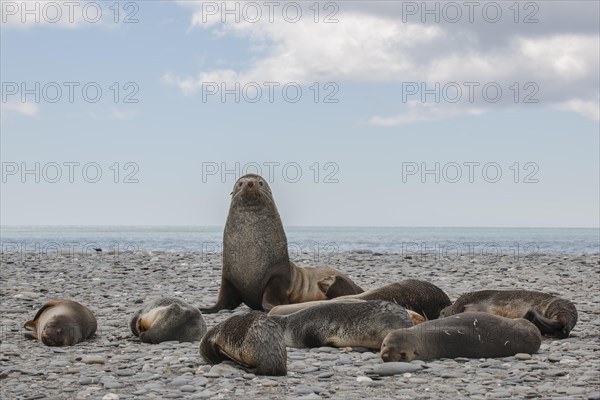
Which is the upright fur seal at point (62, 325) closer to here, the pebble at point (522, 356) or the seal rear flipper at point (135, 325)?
the seal rear flipper at point (135, 325)

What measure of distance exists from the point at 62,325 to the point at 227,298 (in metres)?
3.44

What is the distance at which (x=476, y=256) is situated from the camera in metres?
23.2

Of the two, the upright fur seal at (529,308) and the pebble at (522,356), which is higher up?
the upright fur seal at (529,308)

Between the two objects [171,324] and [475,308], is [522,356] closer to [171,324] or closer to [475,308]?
[475,308]

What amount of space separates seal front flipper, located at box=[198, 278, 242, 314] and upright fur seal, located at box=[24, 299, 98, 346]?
2.65m

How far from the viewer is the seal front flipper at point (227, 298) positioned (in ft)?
38.1

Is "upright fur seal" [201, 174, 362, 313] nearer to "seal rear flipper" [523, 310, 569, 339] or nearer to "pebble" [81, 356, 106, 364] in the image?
"seal rear flipper" [523, 310, 569, 339]

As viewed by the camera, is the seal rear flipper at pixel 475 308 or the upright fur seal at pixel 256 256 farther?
the upright fur seal at pixel 256 256

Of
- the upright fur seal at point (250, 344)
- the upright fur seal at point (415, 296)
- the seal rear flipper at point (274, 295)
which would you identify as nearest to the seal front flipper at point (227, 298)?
the seal rear flipper at point (274, 295)

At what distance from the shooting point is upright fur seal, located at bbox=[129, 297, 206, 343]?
8602mm

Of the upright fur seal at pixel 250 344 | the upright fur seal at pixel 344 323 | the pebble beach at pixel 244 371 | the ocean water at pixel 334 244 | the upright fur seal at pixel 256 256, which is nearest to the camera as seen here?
the pebble beach at pixel 244 371

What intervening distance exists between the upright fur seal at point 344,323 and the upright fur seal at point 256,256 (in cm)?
325

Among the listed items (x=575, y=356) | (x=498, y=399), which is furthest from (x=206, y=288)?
(x=498, y=399)

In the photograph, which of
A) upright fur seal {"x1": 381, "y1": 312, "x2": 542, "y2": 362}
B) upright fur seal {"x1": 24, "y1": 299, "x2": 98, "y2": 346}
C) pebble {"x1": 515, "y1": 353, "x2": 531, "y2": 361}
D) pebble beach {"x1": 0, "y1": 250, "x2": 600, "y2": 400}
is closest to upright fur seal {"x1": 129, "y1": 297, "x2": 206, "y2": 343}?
pebble beach {"x1": 0, "y1": 250, "x2": 600, "y2": 400}
